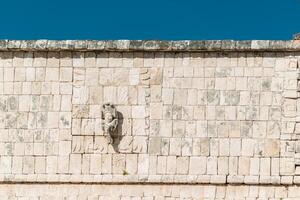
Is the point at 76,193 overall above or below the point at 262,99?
below

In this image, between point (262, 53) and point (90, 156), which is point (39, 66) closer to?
point (90, 156)

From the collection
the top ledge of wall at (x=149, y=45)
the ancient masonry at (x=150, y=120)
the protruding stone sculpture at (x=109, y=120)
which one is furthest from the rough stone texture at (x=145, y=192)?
the top ledge of wall at (x=149, y=45)

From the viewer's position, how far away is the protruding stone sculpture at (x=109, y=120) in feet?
53.1

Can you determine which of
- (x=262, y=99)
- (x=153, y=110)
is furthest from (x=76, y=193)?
(x=262, y=99)

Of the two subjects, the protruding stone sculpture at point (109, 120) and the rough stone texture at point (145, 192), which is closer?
the rough stone texture at point (145, 192)

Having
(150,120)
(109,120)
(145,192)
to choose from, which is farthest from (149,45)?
(145,192)

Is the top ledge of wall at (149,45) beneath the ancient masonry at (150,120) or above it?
above

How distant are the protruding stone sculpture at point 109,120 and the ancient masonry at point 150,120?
0.02 m

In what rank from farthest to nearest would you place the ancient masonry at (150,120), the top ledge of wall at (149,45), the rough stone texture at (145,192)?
the top ledge of wall at (149,45) < the ancient masonry at (150,120) < the rough stone texture at (145,192)

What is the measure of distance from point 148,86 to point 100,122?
1125 millimetres

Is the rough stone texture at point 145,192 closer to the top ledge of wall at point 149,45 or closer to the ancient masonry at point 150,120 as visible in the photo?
the ancient masonry at point 150,120

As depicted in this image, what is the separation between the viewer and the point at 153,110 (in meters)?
16.4

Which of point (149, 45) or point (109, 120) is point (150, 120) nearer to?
point (109, 120)

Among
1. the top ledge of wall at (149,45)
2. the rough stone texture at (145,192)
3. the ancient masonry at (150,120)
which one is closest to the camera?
the rough stone texture at (145,192)
